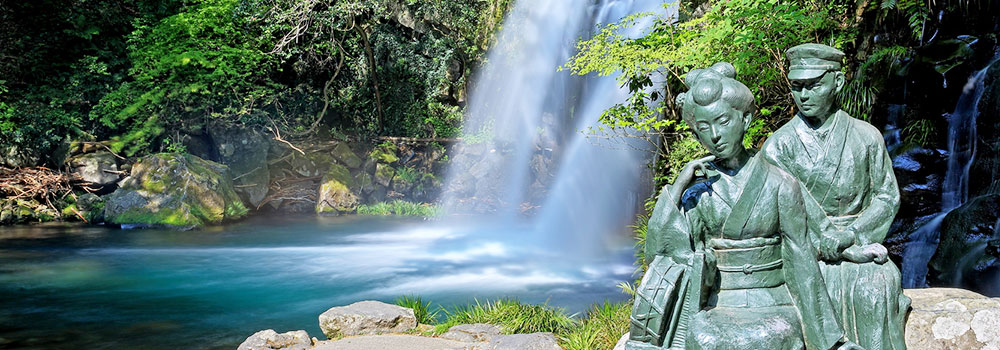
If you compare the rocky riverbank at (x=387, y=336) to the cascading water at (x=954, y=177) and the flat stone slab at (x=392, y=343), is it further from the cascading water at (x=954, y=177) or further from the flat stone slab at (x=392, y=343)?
the cascading water at (x=954, y=177)

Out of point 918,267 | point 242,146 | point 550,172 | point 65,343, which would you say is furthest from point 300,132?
point 918,267

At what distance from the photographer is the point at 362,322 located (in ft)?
19.2

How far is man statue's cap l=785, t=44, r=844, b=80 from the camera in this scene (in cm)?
247

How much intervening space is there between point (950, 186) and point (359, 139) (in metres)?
12.1

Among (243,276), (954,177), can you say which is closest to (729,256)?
(954,177)

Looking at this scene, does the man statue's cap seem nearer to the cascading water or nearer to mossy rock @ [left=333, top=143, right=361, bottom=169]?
the cascading water

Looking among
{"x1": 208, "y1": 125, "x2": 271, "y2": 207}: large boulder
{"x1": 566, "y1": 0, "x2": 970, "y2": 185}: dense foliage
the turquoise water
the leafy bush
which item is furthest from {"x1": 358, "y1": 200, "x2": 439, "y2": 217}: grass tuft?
{"x1": 566, "y1": 0, "x2": 970, "y2": 185}: dense foliage

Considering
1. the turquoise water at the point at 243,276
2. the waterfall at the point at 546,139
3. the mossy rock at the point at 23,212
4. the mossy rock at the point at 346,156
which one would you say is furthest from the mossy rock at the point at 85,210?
the waterfall at the point at 546,139

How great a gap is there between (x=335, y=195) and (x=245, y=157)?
2121mm

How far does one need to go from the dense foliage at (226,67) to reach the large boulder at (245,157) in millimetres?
332

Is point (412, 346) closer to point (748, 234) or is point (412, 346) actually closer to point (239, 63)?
point (748, 234)

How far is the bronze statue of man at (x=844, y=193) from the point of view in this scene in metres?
2.36

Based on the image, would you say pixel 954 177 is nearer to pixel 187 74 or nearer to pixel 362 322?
pixel 362 322

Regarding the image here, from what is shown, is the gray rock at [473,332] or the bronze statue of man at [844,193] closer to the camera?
the bronze statue of man at [844,193]
